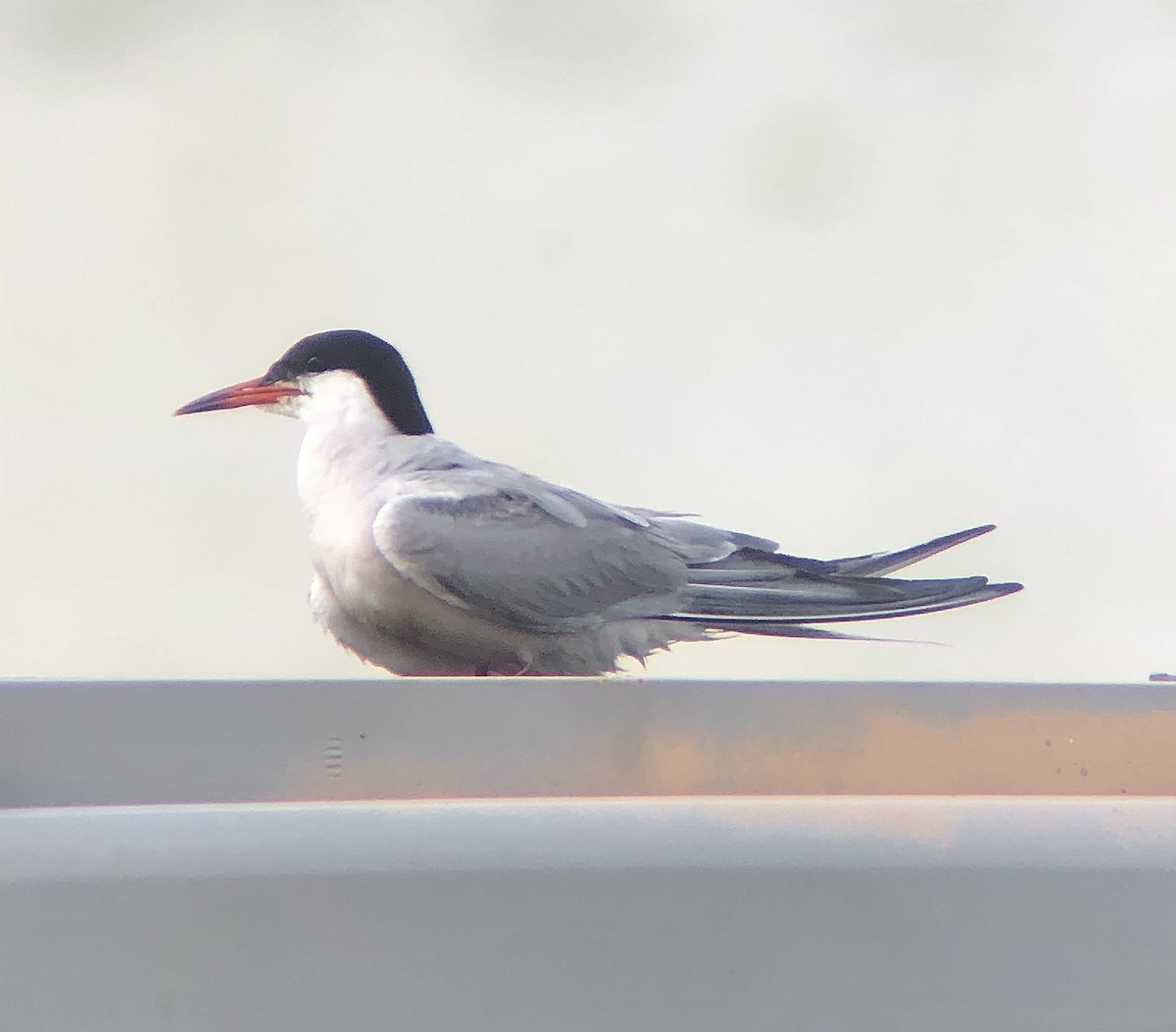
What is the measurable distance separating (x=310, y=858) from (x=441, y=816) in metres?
0.09

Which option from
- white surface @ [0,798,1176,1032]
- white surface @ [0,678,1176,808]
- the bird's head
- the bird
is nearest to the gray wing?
the bird

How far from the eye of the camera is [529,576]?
5.02 feet

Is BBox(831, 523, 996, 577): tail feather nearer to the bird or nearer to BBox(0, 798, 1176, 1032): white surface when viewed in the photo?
the bird

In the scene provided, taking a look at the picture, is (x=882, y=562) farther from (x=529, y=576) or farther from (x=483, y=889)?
(x=483, y=889)

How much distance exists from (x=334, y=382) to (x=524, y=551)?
399mm

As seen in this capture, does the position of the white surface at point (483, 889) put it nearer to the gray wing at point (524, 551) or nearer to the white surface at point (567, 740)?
the white surface at point (567, 740)

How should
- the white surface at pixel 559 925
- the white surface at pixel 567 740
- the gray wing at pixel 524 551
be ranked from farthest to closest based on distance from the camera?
the gray wing at pixel 524 551 → the white surface at pixel 567 740 → the white surface at pixel 559 925

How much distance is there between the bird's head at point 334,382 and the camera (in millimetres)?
1765

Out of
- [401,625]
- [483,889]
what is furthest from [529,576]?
[483,889]

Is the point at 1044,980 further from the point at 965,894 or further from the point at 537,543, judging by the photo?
the point at 537,543

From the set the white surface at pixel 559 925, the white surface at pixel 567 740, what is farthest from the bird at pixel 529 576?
the white surface at pixel 559 925

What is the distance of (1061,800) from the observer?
0.98m

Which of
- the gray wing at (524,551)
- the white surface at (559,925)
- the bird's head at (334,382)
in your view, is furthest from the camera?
the bird's head at (334,382)

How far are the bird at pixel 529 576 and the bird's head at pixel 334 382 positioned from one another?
0.09m
